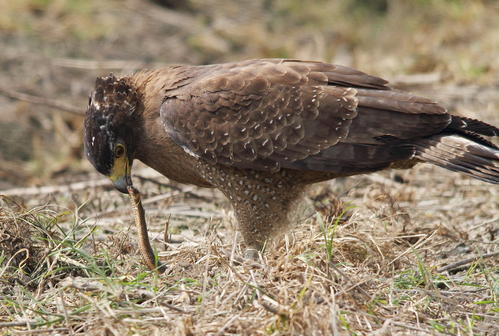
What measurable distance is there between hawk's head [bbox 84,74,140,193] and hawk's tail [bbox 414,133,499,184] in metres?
1.75

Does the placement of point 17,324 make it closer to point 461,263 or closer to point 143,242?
point 143,242

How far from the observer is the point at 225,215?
5.52 metres

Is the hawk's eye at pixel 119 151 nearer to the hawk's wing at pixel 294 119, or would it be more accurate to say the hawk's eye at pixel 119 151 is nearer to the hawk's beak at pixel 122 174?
the hawk's beak at pixel 122 174

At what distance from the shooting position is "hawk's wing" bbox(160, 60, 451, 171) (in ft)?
15.1

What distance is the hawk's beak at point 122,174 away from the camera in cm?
495

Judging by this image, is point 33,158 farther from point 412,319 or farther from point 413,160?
point 412,319

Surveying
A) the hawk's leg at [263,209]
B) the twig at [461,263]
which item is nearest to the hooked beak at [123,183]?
the hawk's leg at [263,209]

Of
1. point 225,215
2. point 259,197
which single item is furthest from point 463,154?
point 225,215

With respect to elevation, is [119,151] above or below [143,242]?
above

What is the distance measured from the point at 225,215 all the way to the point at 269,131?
1002mm

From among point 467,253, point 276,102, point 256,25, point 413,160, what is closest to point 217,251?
point 276,102

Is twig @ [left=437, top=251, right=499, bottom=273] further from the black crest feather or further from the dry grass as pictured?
the black crest feather

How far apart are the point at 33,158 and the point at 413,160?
5386 millimetres

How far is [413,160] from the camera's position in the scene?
471 cm
